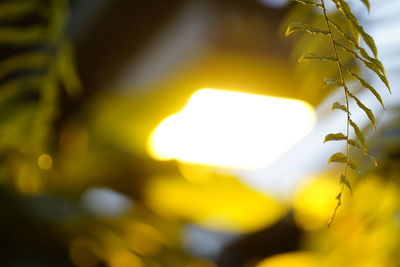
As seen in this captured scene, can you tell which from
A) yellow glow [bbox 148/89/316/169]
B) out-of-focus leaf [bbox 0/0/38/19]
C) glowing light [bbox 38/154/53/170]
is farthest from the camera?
yellow glow [bbox 148/89/316/169]

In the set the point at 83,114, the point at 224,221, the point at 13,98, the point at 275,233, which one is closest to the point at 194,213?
the point at 224,221

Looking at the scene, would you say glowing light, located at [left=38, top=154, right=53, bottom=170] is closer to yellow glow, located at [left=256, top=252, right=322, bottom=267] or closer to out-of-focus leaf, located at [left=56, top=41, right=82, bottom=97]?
out-of-focus leaf, located at [left=56, top=41, right=82, bottom=97]

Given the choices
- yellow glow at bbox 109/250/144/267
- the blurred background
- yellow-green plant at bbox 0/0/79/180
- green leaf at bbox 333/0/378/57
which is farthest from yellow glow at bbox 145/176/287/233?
green leaf at bbox 333/0/378/57

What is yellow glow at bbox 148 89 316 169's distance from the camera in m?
0.91

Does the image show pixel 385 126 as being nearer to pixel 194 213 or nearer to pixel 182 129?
pixel 182 129

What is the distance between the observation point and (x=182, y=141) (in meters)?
1.02

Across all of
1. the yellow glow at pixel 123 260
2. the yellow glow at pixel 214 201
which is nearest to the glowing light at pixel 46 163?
the yellow glow at pixel 123 260

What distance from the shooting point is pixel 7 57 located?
75cm

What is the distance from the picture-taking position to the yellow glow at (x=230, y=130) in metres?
0.91

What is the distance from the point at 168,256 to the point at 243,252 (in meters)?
0.20

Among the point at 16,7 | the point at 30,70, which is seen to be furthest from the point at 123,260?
the point at 16,7

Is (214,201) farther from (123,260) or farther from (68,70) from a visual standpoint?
(68,70)

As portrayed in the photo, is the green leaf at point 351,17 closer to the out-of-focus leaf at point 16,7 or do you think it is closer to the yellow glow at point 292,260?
the out-of-focus leaf at point 16,7

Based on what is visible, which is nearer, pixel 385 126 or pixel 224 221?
pixel 385 126
